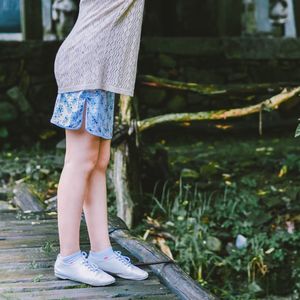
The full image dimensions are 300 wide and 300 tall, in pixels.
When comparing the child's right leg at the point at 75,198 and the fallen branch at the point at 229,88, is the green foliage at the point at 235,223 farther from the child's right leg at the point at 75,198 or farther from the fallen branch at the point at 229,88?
the child's right leg at the point at 75,198

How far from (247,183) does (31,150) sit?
7.99 feet

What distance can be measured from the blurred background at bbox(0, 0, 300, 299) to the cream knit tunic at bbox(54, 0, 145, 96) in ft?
7.32

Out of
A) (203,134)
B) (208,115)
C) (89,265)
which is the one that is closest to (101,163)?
(89,265)

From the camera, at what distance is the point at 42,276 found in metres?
3.56

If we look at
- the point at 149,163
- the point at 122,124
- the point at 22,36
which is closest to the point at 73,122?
the point at 122,124

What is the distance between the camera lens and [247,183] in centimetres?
655

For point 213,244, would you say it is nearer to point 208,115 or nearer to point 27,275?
point 208,115

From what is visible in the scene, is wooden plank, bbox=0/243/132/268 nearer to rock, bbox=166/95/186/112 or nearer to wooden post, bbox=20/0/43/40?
wooden post, bbox=20/0/43/40

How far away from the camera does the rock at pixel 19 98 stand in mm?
8266

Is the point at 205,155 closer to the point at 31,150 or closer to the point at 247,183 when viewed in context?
the point at 247,183

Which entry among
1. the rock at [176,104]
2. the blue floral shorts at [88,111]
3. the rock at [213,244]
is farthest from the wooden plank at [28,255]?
the rock at [176,104]

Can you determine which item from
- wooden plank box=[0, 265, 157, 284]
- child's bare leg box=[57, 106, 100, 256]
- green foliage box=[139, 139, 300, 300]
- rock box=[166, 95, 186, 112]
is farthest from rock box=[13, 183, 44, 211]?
rock box=[166, 95, 186, 112]

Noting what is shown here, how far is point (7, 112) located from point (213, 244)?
10.5ft

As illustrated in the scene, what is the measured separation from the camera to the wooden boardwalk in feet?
10.9
